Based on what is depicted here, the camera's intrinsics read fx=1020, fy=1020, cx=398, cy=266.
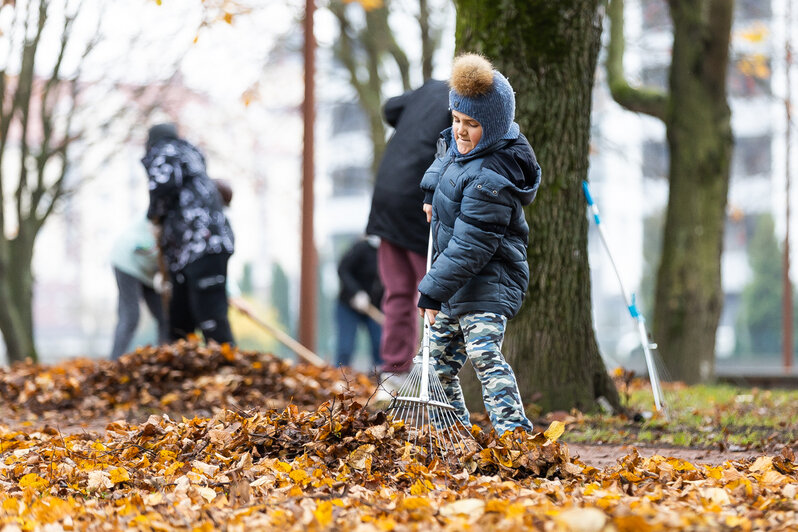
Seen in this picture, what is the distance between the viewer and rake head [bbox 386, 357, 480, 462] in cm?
390

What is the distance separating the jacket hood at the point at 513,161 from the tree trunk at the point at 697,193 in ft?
21.3

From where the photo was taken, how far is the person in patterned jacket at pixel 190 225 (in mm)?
6832

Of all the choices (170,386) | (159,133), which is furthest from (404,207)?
(159,133)

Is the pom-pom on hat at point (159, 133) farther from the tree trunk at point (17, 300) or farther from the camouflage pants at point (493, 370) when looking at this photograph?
the tree trunk at point (17, 300)

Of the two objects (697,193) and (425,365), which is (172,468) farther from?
(697,193)

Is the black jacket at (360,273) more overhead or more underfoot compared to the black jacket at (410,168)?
more underfoot

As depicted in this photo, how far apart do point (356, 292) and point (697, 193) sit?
3.71 meters

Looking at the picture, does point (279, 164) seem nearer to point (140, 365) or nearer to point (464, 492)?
point (140, 365)

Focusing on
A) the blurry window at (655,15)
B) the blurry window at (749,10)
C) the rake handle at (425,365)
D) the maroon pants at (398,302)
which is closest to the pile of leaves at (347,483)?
the rake handle at (425,365)

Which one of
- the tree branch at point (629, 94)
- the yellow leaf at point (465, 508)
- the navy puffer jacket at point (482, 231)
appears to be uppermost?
the tree branch at point (629, 94)

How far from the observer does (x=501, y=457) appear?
3.67m

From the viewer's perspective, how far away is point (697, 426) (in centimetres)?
545

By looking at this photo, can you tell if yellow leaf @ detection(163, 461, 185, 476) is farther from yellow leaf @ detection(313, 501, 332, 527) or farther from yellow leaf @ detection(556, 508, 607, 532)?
yellow leaf @ detection(556, 508, 607, 532)

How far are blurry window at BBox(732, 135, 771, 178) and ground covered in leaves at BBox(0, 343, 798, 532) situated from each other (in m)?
33.5
